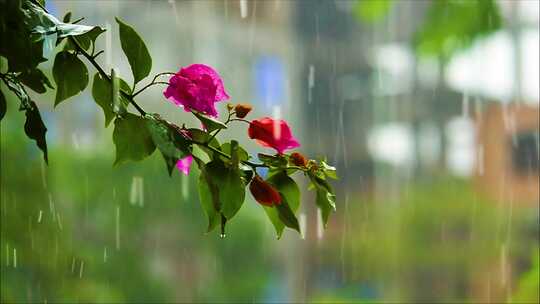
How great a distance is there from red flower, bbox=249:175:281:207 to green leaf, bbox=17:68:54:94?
13 cm

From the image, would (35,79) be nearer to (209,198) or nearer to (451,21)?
(209,198)

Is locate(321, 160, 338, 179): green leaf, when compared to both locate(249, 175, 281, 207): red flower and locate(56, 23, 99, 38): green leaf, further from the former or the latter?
locate(56, 23, 99, 38): green leaf

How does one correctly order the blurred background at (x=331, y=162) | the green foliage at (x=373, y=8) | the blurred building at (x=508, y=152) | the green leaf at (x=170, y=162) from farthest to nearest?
the blurred building at (x=508, y=152) < the blurred background at (x=331, y=162) < the green foliage at (x=373, y=8) < the green leaf at (x=170, y=162)

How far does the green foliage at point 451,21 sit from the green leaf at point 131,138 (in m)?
0.81

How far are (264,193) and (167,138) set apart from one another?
0.21 feet

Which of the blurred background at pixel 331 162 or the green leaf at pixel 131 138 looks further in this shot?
the blurred background at pixel 331 162

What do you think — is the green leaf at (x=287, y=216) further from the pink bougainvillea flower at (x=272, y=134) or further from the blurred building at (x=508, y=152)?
the blurred building at (x=508, y=152)

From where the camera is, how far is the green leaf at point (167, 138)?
14.3 inches

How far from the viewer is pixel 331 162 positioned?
148 cm

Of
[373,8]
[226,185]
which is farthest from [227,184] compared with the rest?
[373,8]

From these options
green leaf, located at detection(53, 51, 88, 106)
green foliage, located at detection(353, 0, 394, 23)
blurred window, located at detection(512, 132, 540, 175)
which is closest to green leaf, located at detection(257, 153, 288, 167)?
green leaf, located at detection(53, 51, 88, 106)

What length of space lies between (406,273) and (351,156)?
30 centimetres

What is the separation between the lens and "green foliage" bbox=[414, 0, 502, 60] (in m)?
1.13

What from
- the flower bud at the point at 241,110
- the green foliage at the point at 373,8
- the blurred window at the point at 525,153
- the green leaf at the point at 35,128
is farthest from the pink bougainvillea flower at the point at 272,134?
the blurred window at the point at 525,153
